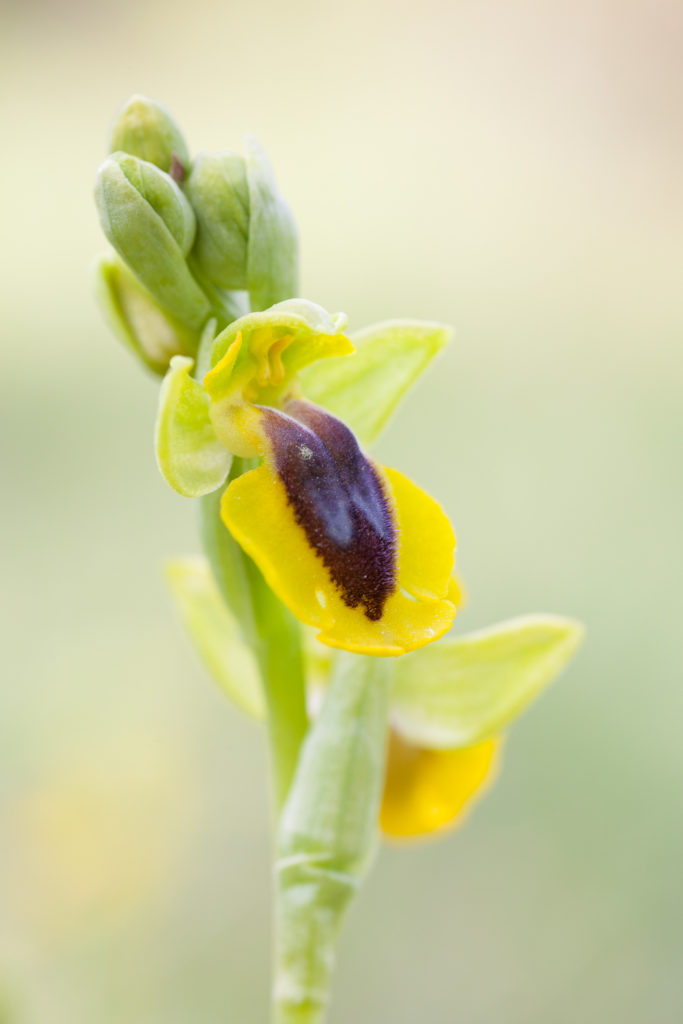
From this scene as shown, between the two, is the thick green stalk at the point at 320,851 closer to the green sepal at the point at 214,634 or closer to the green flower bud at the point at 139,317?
the green sepal at the point at 214,634

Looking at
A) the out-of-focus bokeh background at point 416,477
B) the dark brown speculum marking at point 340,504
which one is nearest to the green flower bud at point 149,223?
the dark brown speculum marking at point 340,504

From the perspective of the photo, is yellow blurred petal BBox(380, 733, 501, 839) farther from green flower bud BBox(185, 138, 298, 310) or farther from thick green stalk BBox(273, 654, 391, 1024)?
green flower bud BBox(185, 138, 298, 310)

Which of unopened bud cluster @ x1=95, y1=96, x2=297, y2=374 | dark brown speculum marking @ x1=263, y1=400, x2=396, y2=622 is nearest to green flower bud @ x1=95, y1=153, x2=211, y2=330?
unopened bud cluster @ x1=95, y1=96, x2=297, y2=374

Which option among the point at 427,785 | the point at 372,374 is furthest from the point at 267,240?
the point at 427,785

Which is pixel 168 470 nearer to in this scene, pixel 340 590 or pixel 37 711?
pixel 340 590

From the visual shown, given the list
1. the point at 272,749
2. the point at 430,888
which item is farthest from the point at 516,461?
the point at 272,749
